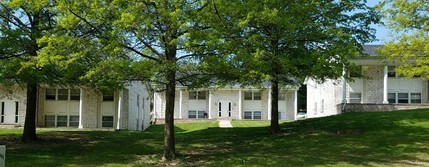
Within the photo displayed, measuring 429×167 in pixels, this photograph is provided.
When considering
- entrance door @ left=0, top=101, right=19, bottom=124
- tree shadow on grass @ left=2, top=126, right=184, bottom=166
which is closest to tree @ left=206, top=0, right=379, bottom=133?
tree shadow on grass @ left=2, top=126, right=184, bottom=166

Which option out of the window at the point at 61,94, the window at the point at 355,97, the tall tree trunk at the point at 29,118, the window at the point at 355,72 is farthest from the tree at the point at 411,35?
the window at the point at 61,94

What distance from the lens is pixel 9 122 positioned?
36031mm

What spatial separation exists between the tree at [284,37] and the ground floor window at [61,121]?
20.2 m

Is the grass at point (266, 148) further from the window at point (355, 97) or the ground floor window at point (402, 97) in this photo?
the ground floor window at point (402, 97)

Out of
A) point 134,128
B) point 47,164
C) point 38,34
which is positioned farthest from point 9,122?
point 47,164

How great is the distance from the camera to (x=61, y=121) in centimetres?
3662

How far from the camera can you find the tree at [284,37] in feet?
45.8

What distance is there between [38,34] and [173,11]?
6.72m

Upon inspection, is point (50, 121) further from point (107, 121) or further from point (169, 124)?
point (169, 124)

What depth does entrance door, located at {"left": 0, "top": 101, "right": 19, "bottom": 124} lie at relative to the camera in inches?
1420

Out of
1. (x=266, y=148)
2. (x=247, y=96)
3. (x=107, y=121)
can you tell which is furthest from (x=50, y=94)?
(x=266, y=148)

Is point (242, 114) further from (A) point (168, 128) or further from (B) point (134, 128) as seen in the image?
(A) point (168, 128)

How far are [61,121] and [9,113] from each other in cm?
374

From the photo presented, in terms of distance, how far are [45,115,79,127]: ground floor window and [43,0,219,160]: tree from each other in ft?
74.3
